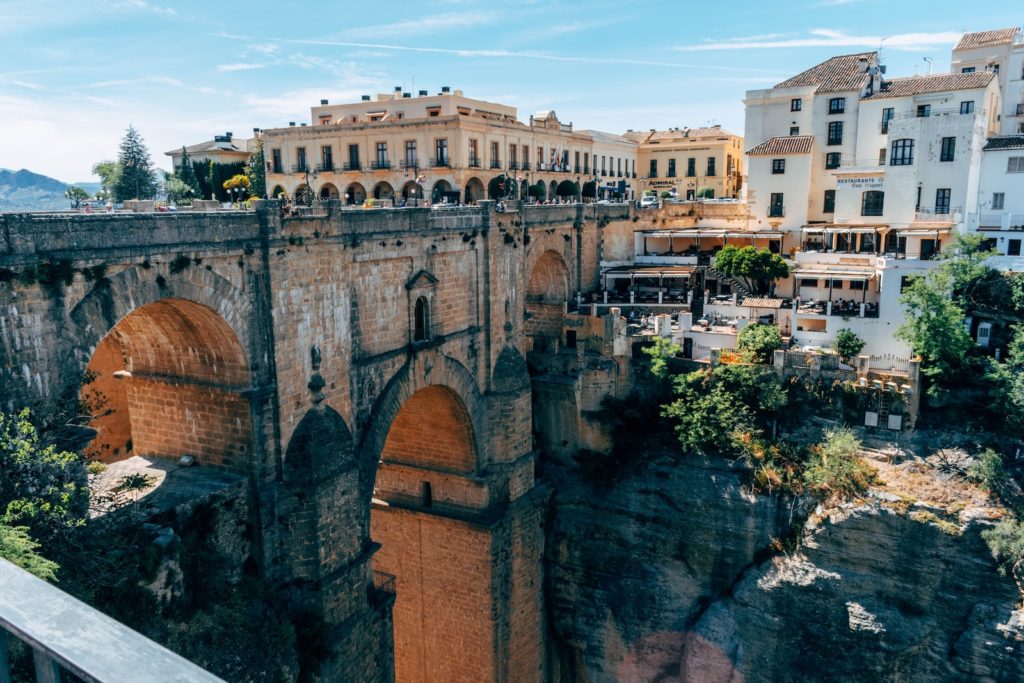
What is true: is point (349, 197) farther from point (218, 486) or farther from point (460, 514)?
point (218, 486)

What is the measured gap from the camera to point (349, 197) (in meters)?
42.3

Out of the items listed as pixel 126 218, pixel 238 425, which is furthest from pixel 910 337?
pixel 126 218

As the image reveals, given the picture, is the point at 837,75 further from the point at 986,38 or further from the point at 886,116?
the point at 986,38

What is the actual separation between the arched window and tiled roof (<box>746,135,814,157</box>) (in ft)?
80.1

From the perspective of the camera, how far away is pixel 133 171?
1901 inches

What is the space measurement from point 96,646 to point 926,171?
3694 centimetres

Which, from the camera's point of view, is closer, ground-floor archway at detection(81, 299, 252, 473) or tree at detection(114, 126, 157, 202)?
ground-floor archway at detection(81, 299, 252, 473)

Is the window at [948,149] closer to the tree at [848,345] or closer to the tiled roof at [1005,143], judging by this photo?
the tiled roof at [1005,143]

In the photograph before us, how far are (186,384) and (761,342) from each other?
18.8 metres

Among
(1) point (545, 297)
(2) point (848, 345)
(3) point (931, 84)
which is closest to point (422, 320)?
(1) point (545, 297)

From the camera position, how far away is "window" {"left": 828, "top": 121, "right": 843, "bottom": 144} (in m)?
38.3

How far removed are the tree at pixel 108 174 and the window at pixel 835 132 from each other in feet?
131

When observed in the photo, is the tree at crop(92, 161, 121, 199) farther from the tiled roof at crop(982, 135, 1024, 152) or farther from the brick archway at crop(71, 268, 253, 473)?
the tiled roof at crop(982, 135, 1024, 152)

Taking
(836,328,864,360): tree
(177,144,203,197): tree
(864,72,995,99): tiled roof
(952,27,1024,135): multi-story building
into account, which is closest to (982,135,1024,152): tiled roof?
(864,72,995,99): tiled roof
